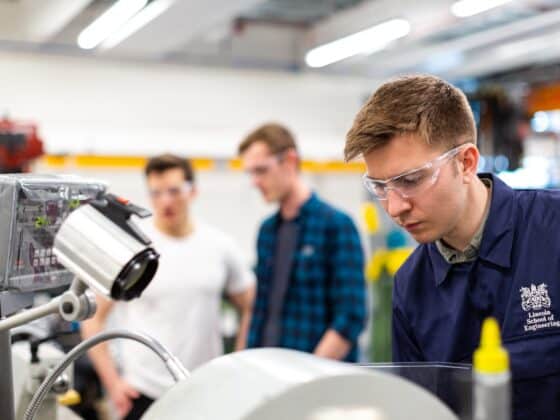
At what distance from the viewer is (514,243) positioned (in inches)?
49.3

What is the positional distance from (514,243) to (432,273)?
17 centimetres

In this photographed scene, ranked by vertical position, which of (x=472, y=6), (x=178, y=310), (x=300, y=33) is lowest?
(x=178, y=310)

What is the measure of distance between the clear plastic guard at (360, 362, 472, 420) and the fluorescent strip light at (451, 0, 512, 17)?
330 centimetres

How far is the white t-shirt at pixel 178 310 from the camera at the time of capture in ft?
8.11

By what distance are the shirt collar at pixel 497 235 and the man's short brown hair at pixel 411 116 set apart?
13 centimetres

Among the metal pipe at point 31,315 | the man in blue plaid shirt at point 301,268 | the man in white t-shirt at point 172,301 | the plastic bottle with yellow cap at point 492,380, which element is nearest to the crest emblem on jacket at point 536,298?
the plastic bottle with yellow cap at point 492,380

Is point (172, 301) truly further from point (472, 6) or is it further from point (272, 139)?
point (472, 6)

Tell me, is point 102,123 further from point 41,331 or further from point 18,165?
point 41,331

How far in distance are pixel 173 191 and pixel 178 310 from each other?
466 millimetres

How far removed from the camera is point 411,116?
3.91 ft

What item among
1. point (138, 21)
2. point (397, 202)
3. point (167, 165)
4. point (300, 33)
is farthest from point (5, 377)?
point (300, 33)

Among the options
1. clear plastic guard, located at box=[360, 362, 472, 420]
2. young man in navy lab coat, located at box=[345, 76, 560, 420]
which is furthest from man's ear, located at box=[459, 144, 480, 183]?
clear plastic guard, located at box=[360, 362, 472, 420]

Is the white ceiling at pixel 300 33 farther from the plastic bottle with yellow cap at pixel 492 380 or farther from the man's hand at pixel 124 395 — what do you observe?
the plastic bottle with yellow cap at pixel 492 380

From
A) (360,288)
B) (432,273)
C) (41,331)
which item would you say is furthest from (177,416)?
(360,288)
